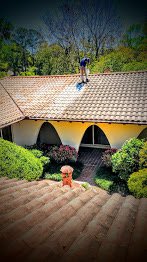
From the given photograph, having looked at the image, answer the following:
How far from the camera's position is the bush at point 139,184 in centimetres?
800

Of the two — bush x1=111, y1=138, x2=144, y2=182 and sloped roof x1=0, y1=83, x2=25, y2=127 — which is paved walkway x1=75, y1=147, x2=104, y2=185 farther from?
sloped roof x1=0, y1=83, x2=25, y2=127

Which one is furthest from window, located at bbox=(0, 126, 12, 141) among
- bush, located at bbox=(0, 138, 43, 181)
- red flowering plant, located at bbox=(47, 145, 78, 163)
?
bush, located at bbox=(0, 138, 43, 181)

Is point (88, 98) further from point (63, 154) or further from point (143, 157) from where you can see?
point (143, 157)

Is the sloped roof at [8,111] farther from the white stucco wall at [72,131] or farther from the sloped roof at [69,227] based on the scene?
the sloped roof at [69,227]

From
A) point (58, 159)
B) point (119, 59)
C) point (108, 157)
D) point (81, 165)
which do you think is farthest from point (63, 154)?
point (119, 59)

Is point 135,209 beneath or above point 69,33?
beneath

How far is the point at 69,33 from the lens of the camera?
35.1m

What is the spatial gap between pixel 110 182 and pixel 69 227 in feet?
24.3

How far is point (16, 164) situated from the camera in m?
9.34

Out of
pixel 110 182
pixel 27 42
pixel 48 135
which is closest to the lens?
pixel 110 182

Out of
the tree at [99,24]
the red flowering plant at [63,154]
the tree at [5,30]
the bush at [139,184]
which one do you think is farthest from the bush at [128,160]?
the tree at [5,30]

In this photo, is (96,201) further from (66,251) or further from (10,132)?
(10,132)

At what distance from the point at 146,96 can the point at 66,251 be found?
36.5ft

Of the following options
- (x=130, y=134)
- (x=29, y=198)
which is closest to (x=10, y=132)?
(x=130, y=134)
